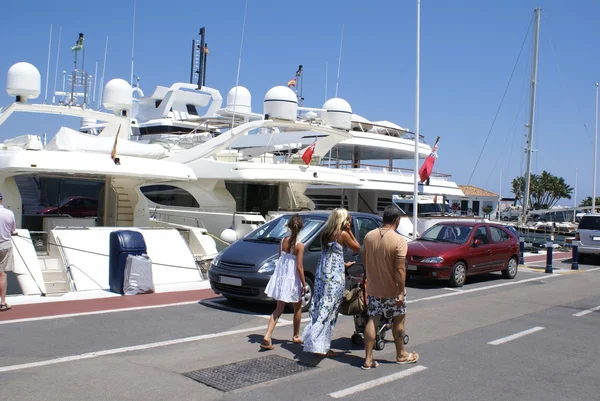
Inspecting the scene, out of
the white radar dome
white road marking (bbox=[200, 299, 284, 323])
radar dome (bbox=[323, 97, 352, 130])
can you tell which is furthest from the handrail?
radar dome (bbox=[323, 97, 352, 130])

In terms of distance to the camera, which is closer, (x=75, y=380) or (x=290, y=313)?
(x=75, y=380)

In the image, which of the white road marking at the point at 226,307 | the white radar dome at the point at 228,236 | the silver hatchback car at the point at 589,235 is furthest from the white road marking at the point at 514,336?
the silver hatchback car at the point at 589,235

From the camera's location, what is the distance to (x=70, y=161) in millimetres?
13375

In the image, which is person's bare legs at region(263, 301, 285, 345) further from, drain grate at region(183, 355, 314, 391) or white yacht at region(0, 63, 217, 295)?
white yacht at region(0, 63, 217, 295)

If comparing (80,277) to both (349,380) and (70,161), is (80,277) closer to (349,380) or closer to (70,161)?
(70,161)

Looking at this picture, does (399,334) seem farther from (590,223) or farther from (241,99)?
(241,99)

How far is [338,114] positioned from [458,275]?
381 inches

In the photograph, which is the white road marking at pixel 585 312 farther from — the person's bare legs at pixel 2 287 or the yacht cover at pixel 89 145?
the yacht cover at pixel 89 145

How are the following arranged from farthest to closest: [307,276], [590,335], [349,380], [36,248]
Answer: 1. [36,248]
2. [307,276]
3. [590,335]
4. [349,380]

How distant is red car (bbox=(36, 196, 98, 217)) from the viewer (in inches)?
667

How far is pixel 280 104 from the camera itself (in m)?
19.4

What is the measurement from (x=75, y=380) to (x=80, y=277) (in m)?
6.64

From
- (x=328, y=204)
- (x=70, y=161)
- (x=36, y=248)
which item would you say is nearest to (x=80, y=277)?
(x=36, y=248)

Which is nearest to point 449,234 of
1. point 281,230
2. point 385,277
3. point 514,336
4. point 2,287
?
point 281,230
